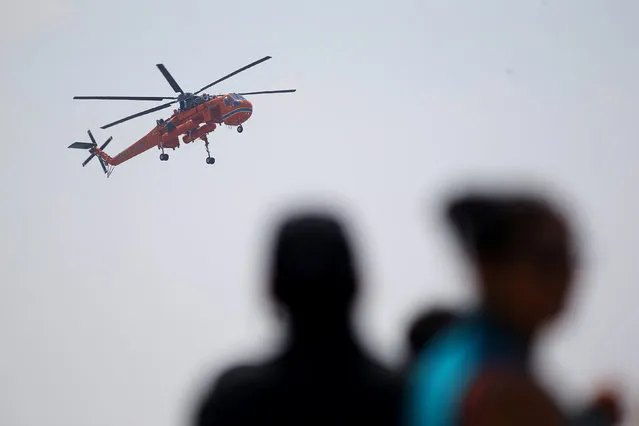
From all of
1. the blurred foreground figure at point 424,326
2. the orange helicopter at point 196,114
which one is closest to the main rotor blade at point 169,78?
the orange helicopter at point 196,114

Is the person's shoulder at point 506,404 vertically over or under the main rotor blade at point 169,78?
under

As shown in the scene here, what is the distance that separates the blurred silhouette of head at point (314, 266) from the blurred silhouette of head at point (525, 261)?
51 cm

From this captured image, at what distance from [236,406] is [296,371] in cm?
25

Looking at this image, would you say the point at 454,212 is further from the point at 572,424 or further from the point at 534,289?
the point at 572,424

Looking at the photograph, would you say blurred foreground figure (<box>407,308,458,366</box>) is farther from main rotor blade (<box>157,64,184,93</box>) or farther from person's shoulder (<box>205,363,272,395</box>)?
main rotor blade (<box>157,64,184,93</box>)

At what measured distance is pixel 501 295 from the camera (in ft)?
12.0

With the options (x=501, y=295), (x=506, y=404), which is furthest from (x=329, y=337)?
(x=506, y=404)

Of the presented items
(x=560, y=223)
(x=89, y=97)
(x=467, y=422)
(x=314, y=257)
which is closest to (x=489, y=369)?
(x=467, y=422)

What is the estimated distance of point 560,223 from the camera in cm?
362

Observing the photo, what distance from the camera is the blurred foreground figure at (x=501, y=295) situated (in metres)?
3.52

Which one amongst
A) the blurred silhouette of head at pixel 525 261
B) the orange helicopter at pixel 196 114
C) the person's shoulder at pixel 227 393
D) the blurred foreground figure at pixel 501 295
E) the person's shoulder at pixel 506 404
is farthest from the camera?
the orange helicopter at pixel 196 114

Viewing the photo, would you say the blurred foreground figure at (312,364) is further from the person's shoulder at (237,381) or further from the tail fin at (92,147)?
the tail fin at (92,147)

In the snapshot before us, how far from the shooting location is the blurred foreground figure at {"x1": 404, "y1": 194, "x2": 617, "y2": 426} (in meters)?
3.52

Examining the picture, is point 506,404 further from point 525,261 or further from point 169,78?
point 169,78
